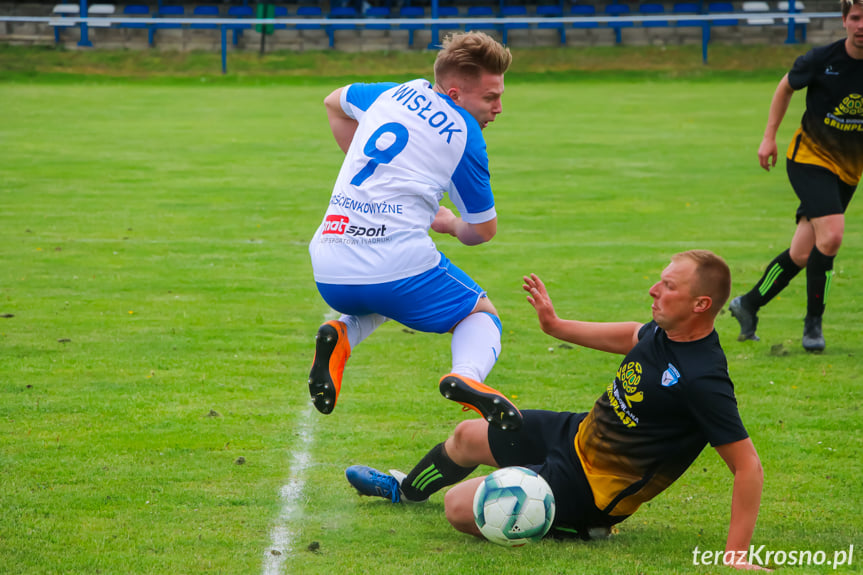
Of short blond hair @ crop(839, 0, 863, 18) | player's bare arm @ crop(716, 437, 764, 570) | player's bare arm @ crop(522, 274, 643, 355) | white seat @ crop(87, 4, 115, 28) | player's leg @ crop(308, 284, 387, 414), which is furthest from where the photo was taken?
white seat @ crop(87, 4, 115, 28)

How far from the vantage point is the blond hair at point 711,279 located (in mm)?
4113

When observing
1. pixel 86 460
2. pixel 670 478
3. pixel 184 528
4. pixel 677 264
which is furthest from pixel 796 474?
pixel 86 460

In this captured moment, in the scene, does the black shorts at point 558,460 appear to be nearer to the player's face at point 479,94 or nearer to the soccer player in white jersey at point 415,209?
the soccer player in white jersey at point 415,209

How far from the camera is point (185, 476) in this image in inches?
209

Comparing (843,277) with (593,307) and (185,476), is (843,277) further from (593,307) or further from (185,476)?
(185,476)

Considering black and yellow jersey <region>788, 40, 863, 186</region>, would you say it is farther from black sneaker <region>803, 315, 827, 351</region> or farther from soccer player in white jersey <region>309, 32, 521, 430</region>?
soccer player in white jersey <region>309, 32, 521, 430</region>

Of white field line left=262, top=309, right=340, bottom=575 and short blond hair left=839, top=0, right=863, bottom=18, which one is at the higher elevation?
short blond hair left=839, top=0, right=863, bottom=18

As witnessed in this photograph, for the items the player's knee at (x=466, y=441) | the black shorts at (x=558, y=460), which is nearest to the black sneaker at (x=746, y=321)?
the black shorts at (x=558, y=460)

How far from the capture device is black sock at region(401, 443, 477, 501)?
4.89 metres

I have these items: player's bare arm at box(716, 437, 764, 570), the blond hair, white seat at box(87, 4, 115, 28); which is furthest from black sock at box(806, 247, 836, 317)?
white seat at box(87, 4, 115, 28)

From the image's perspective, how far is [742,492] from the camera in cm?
402

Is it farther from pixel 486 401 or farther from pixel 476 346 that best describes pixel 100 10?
pixel 486 401

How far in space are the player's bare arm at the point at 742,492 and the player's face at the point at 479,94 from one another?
1.76 meters

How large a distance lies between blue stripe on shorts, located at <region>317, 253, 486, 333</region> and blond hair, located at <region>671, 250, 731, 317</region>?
103cm
